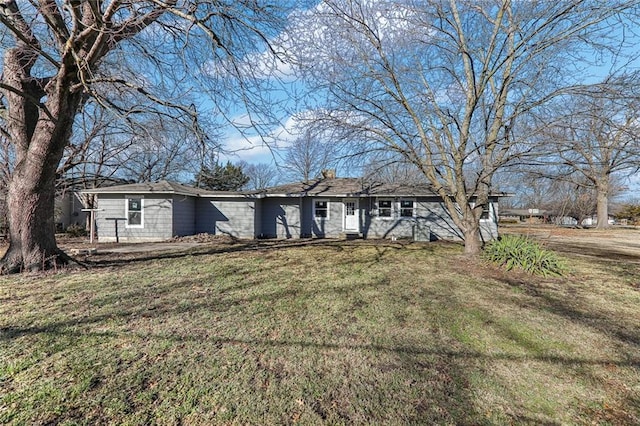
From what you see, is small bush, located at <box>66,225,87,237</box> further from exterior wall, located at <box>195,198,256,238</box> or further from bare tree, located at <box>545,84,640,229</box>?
bare tree, located at <box>545,84,640,229</box>

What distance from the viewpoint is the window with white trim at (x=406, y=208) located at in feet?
51.1

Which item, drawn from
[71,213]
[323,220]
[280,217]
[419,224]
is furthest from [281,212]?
[71,213]

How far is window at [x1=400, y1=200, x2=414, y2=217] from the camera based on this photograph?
1556 centimetres

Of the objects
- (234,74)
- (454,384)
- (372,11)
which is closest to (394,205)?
(372,11)

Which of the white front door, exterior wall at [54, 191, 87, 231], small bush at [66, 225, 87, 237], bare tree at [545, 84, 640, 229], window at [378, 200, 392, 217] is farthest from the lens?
exterior wall at [54, 191, 87, 231]

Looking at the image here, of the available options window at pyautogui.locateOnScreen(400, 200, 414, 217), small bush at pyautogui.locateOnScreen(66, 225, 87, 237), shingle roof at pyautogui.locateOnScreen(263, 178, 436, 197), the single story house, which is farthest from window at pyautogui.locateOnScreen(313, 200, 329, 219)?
small bush at pyautogui.locateOnScreen(66, 225, 87, 237)

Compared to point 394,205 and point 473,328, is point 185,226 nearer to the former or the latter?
point 394,205

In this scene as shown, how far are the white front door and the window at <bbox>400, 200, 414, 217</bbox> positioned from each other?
2265mm

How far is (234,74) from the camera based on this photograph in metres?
5.56

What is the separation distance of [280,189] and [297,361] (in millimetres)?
14209

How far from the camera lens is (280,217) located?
16.3 metres

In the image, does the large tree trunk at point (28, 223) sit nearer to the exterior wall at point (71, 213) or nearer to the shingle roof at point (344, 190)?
the shingle roof at point (344, 190)

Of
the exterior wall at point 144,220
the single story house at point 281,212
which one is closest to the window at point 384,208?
the single story house at point 281,212

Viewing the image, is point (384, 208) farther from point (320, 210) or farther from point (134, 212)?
point (134, 212)
